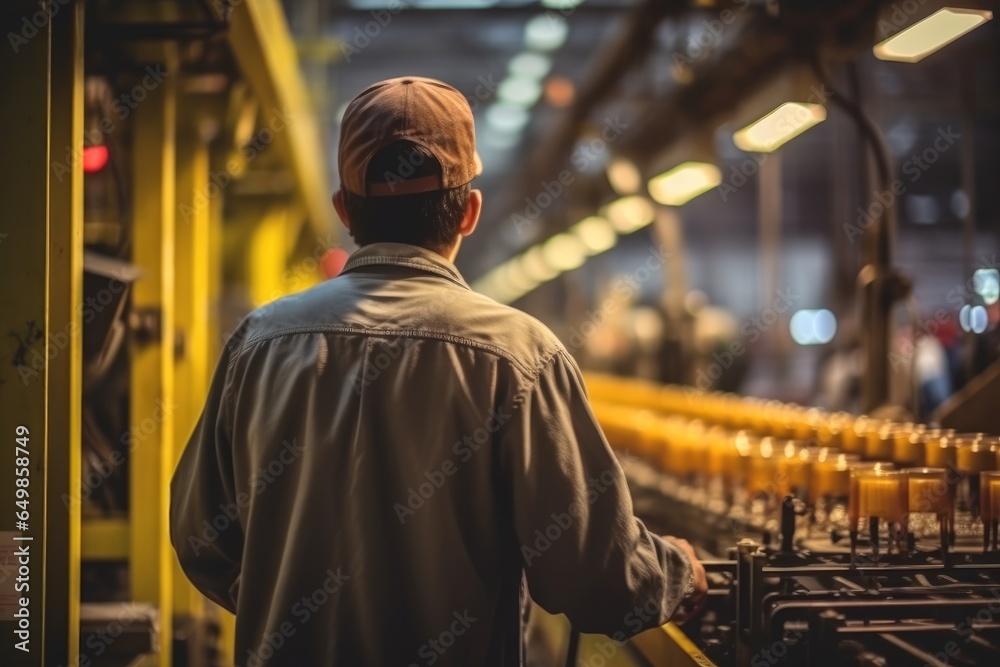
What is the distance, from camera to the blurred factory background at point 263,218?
6.39 feet

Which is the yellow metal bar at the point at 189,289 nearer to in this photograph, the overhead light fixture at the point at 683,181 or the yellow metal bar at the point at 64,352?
the yellow metal bar at the point at 64,352

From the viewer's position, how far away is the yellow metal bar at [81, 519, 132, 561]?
3.12 metres

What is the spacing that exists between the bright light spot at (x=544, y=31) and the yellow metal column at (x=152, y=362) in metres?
4.14

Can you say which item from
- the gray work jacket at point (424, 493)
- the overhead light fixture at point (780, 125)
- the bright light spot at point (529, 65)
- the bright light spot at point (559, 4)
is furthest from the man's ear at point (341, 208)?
the bright light spot at point (529, 65)

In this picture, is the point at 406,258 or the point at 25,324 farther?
the point at 25,324

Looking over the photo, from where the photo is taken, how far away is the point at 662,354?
7.20 meters

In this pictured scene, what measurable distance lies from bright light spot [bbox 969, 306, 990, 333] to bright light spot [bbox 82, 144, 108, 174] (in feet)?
11.3

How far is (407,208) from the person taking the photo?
1.57 m

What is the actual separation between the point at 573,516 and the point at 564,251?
9527 millimetres

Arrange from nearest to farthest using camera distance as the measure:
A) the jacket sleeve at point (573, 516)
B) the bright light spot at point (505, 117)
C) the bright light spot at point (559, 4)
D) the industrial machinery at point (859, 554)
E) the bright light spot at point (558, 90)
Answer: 1. the jacket sleeve at point (573, 516)
2. the industrial machinery at point (859, 554)
3. the bright light spot at point (559, 4)
4. the bright light spot at point (558, 90)
5. the bright light spot at point (505, 117)

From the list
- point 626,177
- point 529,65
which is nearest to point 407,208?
point 626,177

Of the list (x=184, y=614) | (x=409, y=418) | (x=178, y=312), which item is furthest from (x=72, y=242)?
(x=184, y=614)

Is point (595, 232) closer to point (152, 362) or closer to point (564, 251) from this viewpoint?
point (564, 251)

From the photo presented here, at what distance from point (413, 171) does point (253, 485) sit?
0.57 metres
